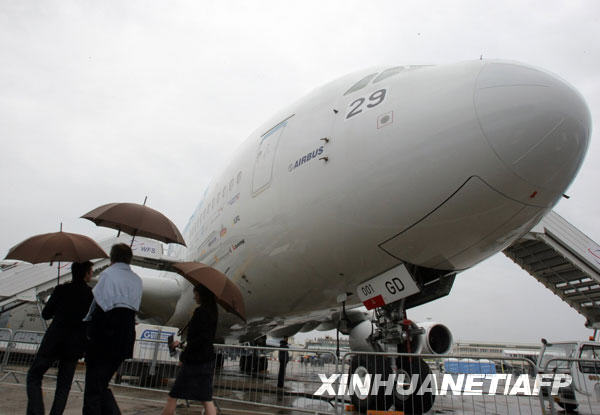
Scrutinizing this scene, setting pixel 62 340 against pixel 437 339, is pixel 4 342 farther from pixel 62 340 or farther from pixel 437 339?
pixel 437 339

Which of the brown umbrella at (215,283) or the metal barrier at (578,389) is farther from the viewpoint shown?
the metal barrier at (578,389)

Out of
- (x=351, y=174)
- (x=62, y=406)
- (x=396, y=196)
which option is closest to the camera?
(x=62, y=406)

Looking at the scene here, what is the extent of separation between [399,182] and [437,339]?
5070 millimetres

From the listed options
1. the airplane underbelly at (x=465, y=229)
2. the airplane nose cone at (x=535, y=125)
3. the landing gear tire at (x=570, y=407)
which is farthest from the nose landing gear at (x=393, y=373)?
the landing gear tire at (x=570, y=407)

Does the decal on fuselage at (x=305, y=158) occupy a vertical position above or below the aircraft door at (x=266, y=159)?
below

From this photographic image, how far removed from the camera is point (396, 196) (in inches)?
153

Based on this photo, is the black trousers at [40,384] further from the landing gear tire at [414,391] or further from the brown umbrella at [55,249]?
the landing gear tire at [414,391]

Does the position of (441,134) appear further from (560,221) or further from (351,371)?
(560,221)

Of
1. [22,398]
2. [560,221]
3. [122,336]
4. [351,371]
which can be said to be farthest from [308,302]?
[560,221]

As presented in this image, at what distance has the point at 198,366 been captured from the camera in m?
3.48

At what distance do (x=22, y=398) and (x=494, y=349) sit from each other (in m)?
85.0

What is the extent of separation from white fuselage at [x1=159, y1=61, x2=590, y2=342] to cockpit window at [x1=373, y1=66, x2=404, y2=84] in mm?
49

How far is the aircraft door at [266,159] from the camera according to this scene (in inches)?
220

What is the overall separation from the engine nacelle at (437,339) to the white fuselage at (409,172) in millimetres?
2928
